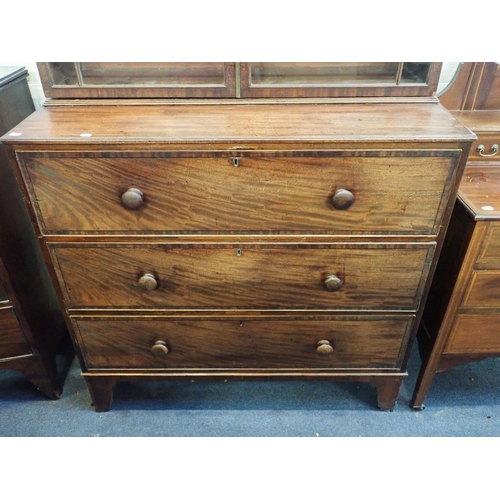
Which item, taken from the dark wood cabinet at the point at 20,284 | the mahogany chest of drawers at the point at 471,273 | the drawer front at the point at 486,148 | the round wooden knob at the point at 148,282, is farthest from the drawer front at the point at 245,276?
the drawer front at the point at 486,148

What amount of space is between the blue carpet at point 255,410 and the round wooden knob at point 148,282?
591 millimetres

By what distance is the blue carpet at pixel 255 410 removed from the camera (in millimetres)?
1438

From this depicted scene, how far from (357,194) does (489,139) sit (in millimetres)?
567

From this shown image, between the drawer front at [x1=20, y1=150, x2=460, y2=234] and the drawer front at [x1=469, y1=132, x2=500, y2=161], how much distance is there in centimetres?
39

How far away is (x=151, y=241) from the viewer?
3.58ft

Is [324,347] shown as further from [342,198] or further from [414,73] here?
[414,73]

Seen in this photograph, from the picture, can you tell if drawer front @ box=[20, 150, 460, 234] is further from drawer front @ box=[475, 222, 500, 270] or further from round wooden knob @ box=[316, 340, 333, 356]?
round wooden knob @ box=[316, 340, 333, 356]

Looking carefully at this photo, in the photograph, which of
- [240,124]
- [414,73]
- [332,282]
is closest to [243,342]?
[332,282]

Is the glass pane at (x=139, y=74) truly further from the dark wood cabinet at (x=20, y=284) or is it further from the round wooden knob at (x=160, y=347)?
the round wooden knob at (x=160, y=347)

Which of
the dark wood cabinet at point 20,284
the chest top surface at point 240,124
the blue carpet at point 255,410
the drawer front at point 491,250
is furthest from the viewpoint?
the blue carpet at point 255,410

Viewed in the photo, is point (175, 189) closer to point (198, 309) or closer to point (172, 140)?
point (172, 140)

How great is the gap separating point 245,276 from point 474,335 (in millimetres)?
747

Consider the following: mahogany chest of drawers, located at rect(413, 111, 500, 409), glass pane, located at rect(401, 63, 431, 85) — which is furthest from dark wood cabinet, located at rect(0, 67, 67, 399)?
mahogany chest of drawers, located at rect(413, 111, 500, 409)
